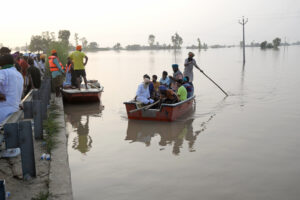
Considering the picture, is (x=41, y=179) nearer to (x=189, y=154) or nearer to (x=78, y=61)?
(x=189, y=154)

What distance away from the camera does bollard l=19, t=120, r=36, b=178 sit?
4465 millimetres

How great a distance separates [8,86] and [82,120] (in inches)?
225

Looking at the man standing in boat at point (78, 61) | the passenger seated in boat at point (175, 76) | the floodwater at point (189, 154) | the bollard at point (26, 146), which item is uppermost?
the man standing in boat at point (78, 61)

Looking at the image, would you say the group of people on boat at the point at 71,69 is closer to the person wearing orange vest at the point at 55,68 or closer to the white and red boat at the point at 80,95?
the person wearing orange vest at the point at 55,68

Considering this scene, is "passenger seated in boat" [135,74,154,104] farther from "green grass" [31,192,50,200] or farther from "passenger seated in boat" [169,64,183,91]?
"green grass" [31,192,50,200]

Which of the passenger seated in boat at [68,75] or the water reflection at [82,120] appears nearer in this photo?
the water reflection at [82,120]

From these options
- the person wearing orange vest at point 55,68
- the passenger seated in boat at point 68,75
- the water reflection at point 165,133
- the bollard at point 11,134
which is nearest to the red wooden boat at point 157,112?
Answer: the water reflection at point 165,133

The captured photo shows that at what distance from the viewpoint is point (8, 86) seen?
5.05m

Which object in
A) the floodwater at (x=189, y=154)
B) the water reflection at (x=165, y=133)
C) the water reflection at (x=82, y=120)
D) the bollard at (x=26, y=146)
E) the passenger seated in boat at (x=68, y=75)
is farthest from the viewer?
the passenger seated in boat at (x=68, y=75)

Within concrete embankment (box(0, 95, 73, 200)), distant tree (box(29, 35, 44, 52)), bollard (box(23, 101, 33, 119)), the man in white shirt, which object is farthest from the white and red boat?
distant tree (box(29, 35, 44, 52))

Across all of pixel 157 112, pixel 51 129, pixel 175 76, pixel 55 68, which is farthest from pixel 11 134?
pixel 55 68

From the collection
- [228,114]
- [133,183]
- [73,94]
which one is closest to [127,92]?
[73,94]

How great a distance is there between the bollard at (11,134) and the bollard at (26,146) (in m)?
0.05

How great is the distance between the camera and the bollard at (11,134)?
4371 mm
